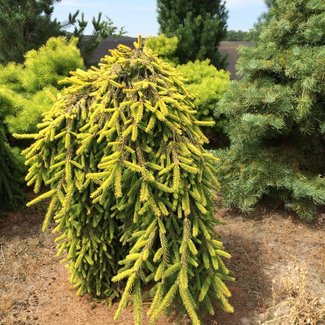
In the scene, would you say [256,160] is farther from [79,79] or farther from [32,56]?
[32,56]

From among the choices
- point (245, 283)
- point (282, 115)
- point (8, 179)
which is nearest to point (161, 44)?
point (282, 115)

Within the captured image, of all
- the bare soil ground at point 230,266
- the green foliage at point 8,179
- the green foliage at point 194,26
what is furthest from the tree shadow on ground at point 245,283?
the green foliage at point 194,26

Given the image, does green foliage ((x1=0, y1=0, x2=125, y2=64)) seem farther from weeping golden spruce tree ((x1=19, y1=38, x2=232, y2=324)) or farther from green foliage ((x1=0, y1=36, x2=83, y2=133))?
weeping golden spruce tree ((x1=19, y1=38, x2=232, y2=324))

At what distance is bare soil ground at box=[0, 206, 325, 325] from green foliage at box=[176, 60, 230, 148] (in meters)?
1.87

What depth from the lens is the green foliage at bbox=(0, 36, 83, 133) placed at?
482 centimetres

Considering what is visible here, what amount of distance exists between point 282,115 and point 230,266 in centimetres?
177

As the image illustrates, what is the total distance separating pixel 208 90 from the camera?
6.13m

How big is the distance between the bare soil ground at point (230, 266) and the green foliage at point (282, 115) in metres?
0.28

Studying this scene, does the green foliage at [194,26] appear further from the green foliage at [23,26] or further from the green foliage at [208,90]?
the green foliage at [23,26]

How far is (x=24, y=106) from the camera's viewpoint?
4879 mm

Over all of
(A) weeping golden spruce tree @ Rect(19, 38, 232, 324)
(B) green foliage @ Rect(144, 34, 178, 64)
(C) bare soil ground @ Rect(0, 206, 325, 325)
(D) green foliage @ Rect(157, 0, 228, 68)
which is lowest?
(C) bare soil ground @ Rect(0, 206, 325, 325)

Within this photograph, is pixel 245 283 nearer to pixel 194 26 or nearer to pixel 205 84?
pixel 205 84

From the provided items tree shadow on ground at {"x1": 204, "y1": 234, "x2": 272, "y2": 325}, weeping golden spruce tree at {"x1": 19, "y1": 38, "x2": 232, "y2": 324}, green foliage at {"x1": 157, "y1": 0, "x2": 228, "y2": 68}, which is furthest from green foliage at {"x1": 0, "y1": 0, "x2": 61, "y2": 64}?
tree shadow on ground at {"x1": 204, "y1": 234, "x2": 272, "y2": 325}

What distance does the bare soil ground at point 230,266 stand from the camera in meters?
3.17
